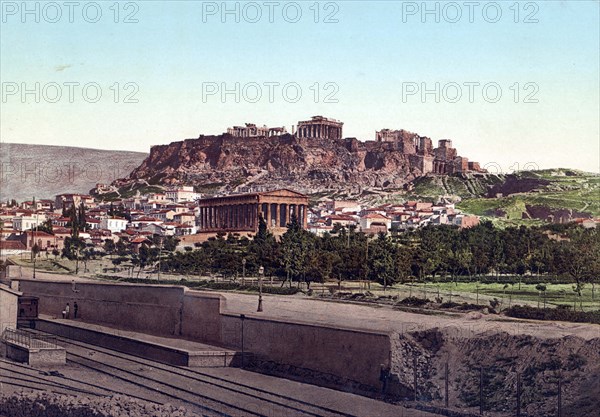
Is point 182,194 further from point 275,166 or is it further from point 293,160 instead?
point 293,160

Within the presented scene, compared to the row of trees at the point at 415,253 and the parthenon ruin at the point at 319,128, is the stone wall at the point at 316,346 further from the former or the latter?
the parthenon ruin at the point at 319,128

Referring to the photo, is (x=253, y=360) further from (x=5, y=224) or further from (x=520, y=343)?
(x=5, y=224)

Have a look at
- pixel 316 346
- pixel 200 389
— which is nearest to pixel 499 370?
pixel 316 346

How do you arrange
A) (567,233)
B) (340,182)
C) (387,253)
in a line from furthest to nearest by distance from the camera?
(340,182) < (387,253) < (567,233)

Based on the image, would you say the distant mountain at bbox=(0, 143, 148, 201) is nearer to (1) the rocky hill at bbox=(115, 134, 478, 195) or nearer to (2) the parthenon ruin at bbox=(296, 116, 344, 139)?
(1) the rocky hill at bbox=(115, 134, 478, 195)

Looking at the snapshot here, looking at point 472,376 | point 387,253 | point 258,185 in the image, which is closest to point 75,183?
point 258,185

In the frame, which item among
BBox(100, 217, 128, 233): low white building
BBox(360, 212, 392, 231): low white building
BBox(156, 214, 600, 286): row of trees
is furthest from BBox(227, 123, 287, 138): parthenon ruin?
BBox(100, 217, 128, 233): low white building

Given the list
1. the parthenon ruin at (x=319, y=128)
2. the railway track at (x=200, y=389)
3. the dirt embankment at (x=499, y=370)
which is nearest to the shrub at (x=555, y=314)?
the dirt embankment at (x=499, y=370)
